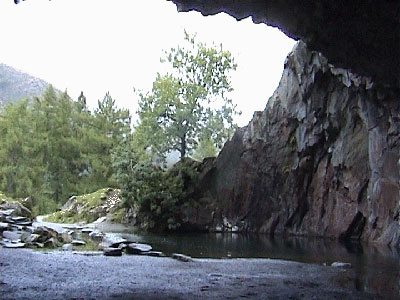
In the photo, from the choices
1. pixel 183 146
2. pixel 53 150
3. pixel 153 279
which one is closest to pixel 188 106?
pixel 183 146

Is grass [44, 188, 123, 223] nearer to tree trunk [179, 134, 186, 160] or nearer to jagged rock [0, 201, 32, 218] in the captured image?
tree trunk [179, 134, 186, 160]

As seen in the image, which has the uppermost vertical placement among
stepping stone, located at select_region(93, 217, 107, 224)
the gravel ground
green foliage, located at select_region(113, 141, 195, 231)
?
green foliage, located at select_region(113, 141, 195, 231)

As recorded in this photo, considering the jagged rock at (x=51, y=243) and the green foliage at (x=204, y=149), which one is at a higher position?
the green foliage at (x=204, y=149)

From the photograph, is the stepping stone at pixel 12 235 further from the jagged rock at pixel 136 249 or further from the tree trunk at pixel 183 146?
the tree trunk at pixel 183 146

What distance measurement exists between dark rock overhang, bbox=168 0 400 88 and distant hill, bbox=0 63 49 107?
60.7 metres

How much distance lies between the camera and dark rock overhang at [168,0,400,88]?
38.8ft

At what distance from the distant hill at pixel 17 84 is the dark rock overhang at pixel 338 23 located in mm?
60722

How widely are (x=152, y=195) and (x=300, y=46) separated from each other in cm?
1081

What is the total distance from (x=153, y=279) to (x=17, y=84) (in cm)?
7218

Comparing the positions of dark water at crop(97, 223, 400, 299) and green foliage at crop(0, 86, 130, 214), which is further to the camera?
green foliage at crop(0, 86, 130, 214)

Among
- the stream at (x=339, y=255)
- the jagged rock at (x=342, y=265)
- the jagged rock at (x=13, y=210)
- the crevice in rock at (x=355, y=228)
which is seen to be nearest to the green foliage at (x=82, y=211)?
the jagged rock at (x=13, y=210)

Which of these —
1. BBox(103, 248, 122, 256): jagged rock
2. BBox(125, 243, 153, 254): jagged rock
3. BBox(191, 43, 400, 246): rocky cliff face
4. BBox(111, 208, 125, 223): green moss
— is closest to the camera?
BBox(103, 248, 122, 256): jagged rock

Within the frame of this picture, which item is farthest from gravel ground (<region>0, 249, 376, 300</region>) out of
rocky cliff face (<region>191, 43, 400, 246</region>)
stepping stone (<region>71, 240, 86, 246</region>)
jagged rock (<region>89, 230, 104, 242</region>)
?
rocky cliff face (<region>191, 43, 400, 246</region>)

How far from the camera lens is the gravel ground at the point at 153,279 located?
6812mm
